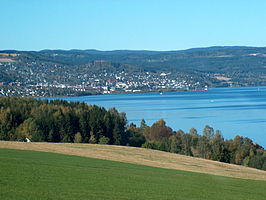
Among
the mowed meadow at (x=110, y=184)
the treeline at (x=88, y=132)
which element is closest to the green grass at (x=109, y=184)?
the mowed meadow at (x=110, y=184)

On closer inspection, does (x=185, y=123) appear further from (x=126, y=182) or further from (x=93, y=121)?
(x=126, y=182)

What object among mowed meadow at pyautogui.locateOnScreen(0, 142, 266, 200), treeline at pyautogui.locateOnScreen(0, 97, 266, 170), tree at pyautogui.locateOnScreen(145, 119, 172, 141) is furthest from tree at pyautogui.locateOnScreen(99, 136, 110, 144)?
mowed meadow at pyautogui.locateOnScreen(0, 142, 266, 200)

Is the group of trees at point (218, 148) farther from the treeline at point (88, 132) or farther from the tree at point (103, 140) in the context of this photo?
the tree at point (103, 140)

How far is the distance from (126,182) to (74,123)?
1710 inches

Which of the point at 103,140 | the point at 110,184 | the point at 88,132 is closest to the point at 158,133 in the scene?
the point at 88,132

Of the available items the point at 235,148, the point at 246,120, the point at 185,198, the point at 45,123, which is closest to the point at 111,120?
the point at 45,123

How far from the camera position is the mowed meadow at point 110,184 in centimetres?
1500

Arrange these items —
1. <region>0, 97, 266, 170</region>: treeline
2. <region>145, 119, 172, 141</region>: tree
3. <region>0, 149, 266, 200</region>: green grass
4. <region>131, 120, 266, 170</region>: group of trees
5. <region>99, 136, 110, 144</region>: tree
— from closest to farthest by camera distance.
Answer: <region>0, 149, 266, 200</region>: green grass → <region>131, 120, 266, 170</region>: group of trees → <region>0, 97, 266, 170</region>: treeline → <region>99, 136, 110, 144</region>: tree → <region>145, 119, 172, 141</region>: tree

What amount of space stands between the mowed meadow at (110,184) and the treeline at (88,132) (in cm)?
2835

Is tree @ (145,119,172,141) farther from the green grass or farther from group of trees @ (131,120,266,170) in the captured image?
the green grass

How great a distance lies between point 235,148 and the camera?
51.2 meters

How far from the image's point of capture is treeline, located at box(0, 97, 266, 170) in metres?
51.5

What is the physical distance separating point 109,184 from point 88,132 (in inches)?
1741

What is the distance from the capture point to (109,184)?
57.1 feet
